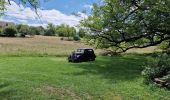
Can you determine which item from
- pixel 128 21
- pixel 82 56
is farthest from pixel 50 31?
pixel 128 21

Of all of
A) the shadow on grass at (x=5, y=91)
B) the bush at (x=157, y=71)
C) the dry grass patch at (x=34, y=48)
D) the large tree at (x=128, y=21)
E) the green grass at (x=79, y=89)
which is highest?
the large tree at (x=128, y=21)

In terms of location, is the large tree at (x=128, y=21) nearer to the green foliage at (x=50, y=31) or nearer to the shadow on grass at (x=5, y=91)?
the shadow on grass at (x=5, y=91)

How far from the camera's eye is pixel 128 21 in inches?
1510

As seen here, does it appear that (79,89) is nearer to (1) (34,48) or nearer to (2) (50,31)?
(1) (34,48)

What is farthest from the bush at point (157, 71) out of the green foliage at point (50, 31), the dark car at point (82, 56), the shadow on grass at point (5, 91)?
the green foliage at point (50, 31)

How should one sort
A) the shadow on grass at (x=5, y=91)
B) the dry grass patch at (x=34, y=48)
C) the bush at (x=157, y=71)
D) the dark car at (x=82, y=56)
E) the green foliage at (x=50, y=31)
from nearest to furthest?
1. the shadow on grass at (x=5, y=91)
2. the bush at (x=157, y=71)
3. the dark car at (x=82, y=56)
4. the dry grass patch at (x=34, y=48)
5. the green foliage at (x=50, y=31)

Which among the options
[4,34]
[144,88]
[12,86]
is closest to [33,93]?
[12,86]

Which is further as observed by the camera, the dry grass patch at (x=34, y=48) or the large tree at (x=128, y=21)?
the dry grass patch at (x=34, y=48)

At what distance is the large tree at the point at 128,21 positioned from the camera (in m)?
35.8

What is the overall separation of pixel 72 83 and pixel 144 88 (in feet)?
13.9

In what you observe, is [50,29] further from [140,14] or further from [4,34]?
[140,14]

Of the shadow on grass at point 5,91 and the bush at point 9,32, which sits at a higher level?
the bush at point 9,32

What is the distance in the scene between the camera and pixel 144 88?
2256 centimetres

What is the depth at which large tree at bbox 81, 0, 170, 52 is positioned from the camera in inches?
1410
